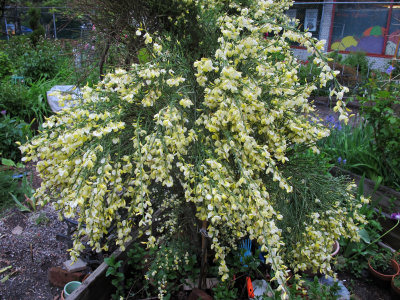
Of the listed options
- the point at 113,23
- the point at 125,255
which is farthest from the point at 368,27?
the point at 125,255

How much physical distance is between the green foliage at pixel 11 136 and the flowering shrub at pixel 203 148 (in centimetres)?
280

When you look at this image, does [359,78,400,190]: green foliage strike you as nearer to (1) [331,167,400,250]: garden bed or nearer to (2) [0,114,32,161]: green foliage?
(1) [331,167,400,250]: garden bed

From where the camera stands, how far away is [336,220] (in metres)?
2.01

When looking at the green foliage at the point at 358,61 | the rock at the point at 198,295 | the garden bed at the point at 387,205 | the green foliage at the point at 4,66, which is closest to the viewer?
the rock at the point at 198,295

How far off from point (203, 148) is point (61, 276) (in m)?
1.57

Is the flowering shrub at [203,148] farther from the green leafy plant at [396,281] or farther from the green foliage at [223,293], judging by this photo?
the green leafy plant at [396,281]

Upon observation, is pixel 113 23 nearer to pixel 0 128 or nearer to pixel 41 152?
pixel 41 152

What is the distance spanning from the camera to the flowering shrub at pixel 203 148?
1.44 m

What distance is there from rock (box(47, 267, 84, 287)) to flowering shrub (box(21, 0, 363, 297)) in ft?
2.45

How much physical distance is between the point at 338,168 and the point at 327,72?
6.75ft

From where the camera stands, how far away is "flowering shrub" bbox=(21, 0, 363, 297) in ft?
4.74

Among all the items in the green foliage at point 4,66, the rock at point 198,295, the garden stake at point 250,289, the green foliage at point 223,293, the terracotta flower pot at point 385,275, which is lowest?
the terracotta flower pot at point 385,275

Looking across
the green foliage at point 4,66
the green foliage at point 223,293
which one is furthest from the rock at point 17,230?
the green foliage at point 4,66

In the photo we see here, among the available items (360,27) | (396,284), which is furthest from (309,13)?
(396,284)
